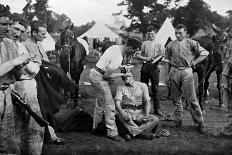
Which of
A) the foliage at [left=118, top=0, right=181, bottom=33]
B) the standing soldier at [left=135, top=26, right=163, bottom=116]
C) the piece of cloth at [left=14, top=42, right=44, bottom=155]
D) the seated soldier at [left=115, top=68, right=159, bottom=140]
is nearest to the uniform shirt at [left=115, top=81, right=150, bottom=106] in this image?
the seated soldier at [left=115, top=68, right=159, bottom=140]

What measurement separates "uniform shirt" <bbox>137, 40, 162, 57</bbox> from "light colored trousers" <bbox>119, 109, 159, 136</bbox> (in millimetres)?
2916

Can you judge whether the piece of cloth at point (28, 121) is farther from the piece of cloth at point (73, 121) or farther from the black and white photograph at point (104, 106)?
the piece of cloth at point (73, 121)

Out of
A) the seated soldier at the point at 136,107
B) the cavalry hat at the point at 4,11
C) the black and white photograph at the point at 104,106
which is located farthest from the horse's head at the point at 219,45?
the cavalry hat at the point at 4,11

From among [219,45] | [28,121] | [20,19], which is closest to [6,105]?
[28,121]

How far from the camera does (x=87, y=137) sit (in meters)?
6.31

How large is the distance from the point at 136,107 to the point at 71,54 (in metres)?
4.70

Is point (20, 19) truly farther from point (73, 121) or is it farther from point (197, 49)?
point (197, 49)

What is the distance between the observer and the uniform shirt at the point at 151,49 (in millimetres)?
8977

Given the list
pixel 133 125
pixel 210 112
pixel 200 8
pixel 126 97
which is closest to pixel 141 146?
pixel 133 125

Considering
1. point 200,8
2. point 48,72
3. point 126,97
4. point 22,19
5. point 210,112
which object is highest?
point 200,8

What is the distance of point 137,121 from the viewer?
6273 mm

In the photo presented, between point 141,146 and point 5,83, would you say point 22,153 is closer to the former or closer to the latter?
point 5,83

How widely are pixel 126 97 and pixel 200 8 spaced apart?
36.5m

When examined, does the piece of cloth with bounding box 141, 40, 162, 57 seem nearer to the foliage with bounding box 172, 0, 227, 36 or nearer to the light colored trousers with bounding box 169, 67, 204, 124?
the light colored trousers with bounding box 169, 67, 204, 124
